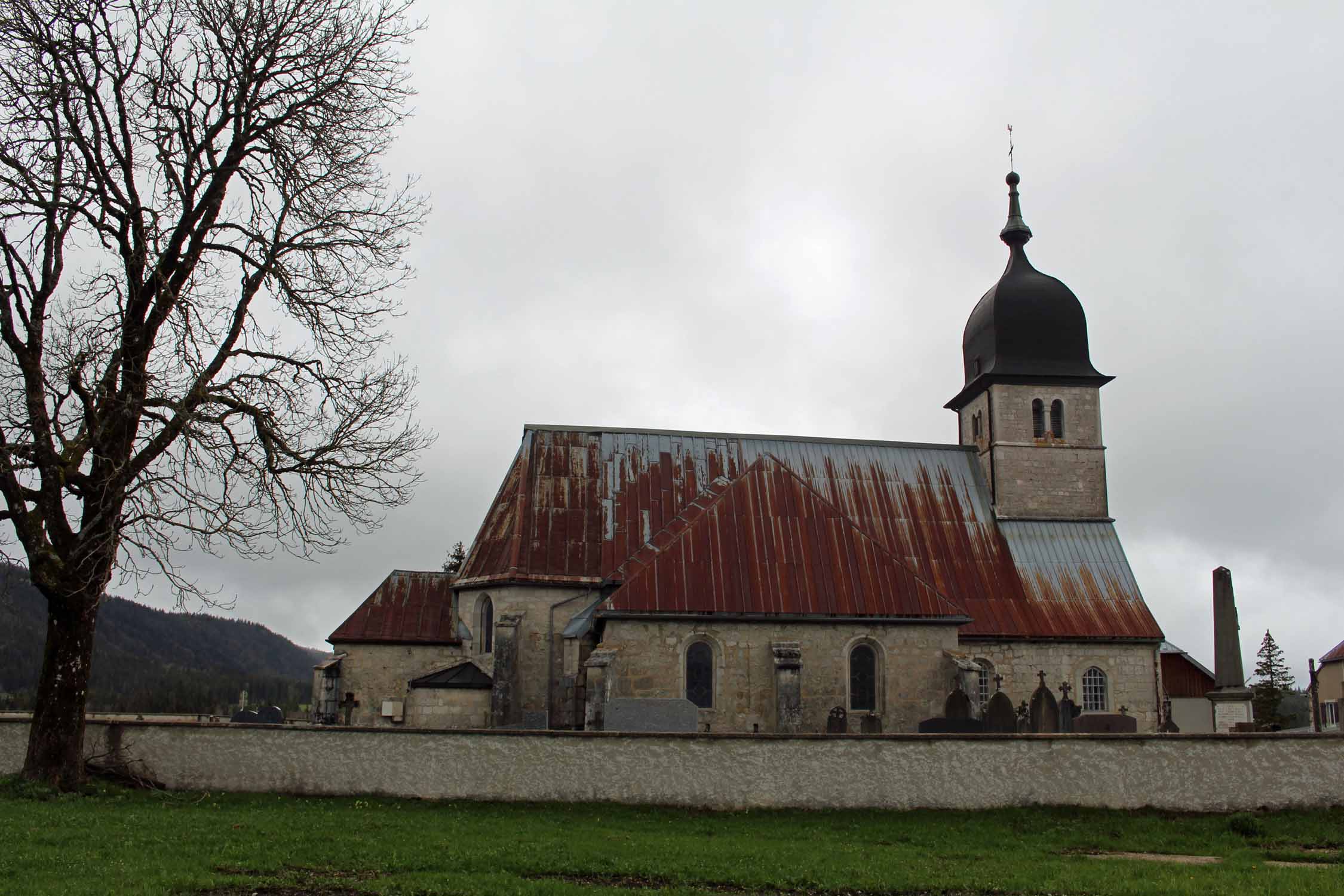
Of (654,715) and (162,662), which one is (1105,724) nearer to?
(654,715)

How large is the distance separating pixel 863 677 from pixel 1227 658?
337 inches

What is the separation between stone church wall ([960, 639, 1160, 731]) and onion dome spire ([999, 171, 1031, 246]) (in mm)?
13090

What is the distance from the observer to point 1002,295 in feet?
112

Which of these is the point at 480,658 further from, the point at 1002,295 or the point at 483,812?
the point at 1002,295

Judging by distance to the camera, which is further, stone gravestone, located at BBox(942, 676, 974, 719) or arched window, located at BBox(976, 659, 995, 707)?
arched window, located at BBox(976, 659, 995, 707)

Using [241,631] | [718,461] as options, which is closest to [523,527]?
[718,461]

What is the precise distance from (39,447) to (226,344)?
9.45ft

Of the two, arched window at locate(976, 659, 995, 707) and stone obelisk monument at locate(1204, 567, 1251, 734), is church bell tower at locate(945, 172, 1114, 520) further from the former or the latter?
stone obelisk monument at locate(1204, 567, 1251, 734)

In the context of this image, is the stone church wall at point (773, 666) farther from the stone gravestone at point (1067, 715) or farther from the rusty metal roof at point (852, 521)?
the rusty metal roof at point (852, 521)

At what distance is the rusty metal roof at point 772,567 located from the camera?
2353cm

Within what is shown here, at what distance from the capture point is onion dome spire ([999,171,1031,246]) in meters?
35.4

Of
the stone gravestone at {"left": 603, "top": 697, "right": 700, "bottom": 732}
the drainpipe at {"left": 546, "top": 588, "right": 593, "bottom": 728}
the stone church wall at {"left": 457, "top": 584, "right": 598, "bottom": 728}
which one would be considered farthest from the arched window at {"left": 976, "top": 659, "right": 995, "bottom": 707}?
the stone gravestone at {"left": 603, "top": 697, "right": 700, "bottom": 732}

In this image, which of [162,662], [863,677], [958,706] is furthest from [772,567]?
[162,662]

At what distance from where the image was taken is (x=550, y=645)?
88.5 ft
